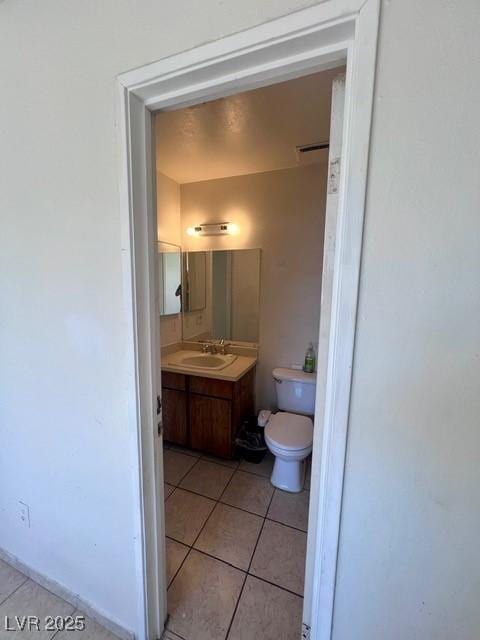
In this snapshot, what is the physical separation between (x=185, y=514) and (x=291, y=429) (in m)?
0.86

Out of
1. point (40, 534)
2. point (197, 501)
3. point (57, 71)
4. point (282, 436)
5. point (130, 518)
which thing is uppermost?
point (57, 71)

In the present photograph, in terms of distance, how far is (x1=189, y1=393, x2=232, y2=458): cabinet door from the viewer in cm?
197

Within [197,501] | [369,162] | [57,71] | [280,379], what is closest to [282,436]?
[280,379]

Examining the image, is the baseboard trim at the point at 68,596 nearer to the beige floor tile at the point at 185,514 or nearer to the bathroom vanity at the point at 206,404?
the beige floor tile at the point at 185,514

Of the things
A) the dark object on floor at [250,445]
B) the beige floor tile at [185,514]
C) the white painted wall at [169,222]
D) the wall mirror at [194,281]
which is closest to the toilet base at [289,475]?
the dark object on floor at [250,445]

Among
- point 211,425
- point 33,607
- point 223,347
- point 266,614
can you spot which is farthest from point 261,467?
point 33,607

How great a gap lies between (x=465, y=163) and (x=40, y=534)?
1.98m

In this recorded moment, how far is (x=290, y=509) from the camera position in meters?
1.67

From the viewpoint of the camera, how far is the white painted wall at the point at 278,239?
2107mm

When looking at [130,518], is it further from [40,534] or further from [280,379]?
[280,379]

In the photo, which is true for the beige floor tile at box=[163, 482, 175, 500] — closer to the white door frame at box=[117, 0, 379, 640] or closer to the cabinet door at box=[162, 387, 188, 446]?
the cabinet door at box=[162, 387, 188, 446]

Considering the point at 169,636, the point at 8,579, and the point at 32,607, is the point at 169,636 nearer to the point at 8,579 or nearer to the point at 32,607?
the point at 32,607

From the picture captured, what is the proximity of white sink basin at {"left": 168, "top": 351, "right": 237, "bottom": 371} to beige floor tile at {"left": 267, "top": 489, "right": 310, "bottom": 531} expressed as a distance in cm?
102

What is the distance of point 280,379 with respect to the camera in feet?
6.93
